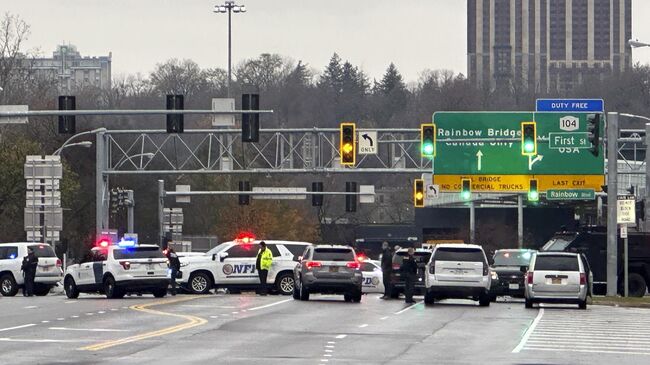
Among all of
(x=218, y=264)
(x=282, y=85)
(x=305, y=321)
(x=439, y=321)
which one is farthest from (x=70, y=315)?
(x=282, y=85)

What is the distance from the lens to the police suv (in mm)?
51844

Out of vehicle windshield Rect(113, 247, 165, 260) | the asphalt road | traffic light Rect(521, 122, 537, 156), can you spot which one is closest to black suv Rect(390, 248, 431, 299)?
the asphalt road

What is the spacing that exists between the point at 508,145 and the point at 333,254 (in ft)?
63.0

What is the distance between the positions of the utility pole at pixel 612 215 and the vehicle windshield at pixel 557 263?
7.39 metres

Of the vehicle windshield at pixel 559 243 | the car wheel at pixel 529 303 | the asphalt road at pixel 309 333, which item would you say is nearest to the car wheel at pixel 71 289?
the asphalt road at pixel 309 333

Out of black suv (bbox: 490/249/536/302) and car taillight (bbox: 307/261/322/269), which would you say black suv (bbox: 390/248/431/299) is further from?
car taillight (bbox: 307/261/322/269)

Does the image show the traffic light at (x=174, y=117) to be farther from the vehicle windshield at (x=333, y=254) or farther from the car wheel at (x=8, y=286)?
the car wheel at (x=8, y=286)

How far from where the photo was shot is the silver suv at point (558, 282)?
→ 44.1m

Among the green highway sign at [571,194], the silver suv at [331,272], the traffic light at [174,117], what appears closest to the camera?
the silver suv at [331,272]

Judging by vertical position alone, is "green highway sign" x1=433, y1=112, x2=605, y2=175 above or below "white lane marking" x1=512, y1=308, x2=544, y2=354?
above

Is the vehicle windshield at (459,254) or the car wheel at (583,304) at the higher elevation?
the vehicle windshield at (459,254)

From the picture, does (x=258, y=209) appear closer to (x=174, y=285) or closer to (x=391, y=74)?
(x=174, y=285)

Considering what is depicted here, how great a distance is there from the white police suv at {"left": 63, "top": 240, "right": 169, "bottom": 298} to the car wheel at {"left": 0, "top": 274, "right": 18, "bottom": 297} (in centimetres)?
503

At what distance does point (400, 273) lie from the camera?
49.0 m
